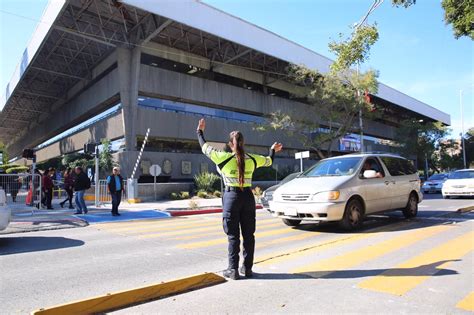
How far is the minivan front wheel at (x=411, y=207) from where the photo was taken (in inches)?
421

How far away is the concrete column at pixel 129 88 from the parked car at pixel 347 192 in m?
17.8

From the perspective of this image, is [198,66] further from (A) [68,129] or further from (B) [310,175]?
(B) [310,175]

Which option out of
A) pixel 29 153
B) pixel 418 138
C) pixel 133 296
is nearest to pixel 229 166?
pixel 133 296

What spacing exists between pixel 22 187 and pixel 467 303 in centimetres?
1860

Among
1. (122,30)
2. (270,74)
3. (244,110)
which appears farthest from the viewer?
(270,74)

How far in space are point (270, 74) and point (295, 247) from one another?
98.9 feet

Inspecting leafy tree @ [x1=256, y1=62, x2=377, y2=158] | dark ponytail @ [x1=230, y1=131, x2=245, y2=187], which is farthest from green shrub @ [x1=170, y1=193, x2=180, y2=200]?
dark ponytail @ [x1=230, y1=131, x2=245, y2=187]

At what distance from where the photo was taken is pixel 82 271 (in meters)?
5.61

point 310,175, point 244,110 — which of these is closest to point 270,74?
point 244,110

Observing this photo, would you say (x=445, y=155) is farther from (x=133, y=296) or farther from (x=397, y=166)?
(x=133, y=296)

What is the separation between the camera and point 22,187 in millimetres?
17984

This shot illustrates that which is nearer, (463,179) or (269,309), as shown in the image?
(269,309)

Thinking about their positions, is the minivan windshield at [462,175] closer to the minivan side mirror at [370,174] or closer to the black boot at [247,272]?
the minivan side mirror at [370,174]

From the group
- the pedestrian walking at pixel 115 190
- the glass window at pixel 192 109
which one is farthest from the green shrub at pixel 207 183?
the pedestrian walking at pixel 115 190
